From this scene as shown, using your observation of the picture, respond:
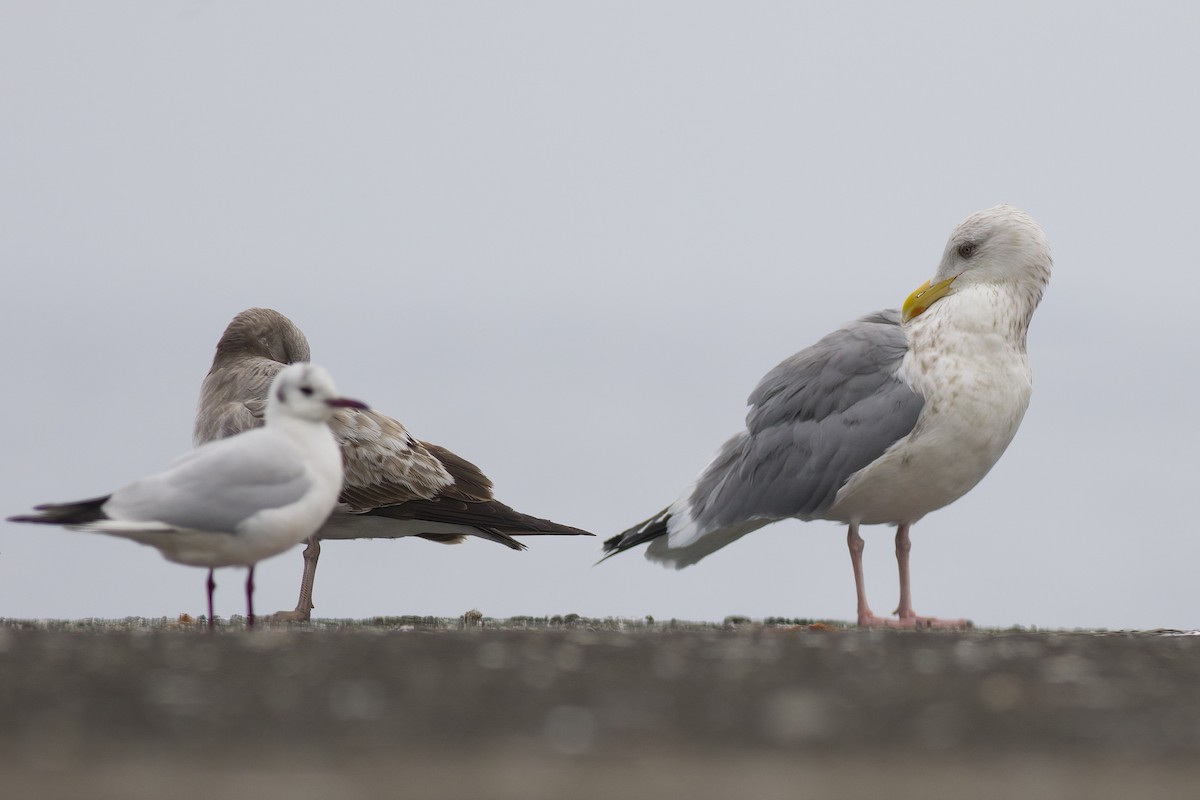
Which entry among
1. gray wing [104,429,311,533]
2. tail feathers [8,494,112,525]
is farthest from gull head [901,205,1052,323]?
tail feathers [8,494,112,525]

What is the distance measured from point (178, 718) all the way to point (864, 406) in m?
5.19

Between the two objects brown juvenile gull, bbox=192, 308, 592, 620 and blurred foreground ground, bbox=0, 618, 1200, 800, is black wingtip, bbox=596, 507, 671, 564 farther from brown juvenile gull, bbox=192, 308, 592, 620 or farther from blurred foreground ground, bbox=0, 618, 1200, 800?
blurred foreground ground, bbox=0, 618, 1200, 800

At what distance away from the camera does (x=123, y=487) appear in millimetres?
6512

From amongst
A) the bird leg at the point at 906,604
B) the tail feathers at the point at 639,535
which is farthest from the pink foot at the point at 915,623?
the tail feathers at the point at 639,535

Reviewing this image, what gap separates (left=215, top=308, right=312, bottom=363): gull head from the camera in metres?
11.1

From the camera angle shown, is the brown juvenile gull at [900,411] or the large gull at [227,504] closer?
the large gull at [227,504]

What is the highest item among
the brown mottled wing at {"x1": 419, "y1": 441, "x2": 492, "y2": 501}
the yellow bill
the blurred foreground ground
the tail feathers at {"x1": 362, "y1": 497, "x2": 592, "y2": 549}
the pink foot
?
the yellow bill

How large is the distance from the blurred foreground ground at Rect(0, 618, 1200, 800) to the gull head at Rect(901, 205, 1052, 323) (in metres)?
3.69

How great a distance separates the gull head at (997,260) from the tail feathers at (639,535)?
1921 millimetres

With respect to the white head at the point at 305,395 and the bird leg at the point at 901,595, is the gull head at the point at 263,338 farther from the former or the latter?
the bird leg at the point at 901,595

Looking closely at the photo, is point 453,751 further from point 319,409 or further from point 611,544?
point 611,544

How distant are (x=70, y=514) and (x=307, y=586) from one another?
362 cm

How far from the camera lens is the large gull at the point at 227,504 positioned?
Result: 635 centimetres

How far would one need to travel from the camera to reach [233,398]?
10.3 metres
